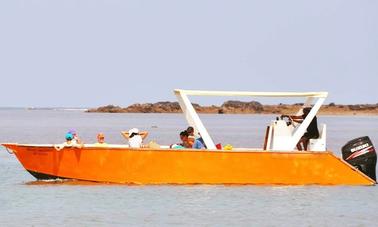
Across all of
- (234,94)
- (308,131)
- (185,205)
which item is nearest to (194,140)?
(234,94)

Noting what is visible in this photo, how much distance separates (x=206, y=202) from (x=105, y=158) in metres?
2.62

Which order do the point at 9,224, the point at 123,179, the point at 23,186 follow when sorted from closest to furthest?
1. the point at 9,224
2. the point at 123,179
3. the point at 23,186

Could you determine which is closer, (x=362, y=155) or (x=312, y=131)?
(x=312, y=131)

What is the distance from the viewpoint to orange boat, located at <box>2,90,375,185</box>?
24219mm

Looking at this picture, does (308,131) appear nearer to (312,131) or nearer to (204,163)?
(312,131)

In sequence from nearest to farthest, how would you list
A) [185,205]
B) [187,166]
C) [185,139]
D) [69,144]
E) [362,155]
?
[185,205] < [187,166] < [69,144] < [185,139] < [362,155]

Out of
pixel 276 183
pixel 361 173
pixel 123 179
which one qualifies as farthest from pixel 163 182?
pixel 361 173

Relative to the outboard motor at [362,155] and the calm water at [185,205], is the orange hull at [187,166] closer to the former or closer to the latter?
the calm water at [185,205]

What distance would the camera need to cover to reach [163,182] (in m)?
24.4

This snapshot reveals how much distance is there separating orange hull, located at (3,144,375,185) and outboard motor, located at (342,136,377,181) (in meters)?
0.44

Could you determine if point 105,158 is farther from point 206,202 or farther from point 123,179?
point 206,202

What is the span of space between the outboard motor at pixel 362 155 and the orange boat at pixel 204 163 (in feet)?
1.44

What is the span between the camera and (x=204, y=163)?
2427cm

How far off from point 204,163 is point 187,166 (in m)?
0.38
